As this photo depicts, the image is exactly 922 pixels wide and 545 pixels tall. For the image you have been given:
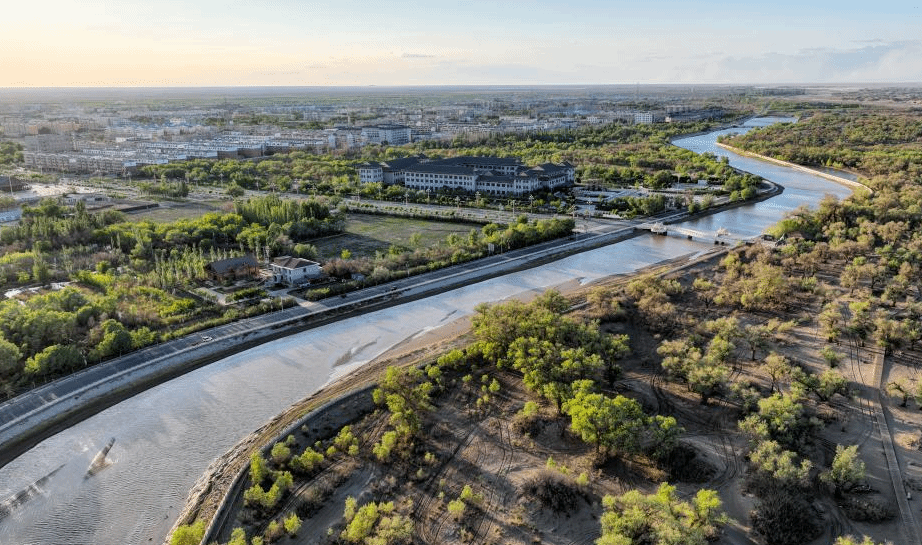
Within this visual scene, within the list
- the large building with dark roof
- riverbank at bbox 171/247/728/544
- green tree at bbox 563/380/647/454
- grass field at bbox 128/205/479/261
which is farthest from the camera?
the large building with dark roof

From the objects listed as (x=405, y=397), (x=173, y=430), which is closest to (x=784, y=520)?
(x=405, y=397)

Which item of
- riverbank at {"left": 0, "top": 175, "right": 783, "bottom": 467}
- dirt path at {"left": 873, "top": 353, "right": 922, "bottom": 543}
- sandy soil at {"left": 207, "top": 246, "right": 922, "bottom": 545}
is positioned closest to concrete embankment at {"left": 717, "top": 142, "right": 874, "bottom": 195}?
dirt path at {"left": 873, "top": 353, "right": 922, "bottom": 543}

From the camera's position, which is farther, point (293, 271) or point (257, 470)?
point (293, 271)

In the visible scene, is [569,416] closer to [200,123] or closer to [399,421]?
[399,421]

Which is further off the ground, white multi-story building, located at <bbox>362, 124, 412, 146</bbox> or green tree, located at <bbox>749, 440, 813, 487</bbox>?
white multi-story building, located at <bbox>362, 124, 412, 146</bbox>

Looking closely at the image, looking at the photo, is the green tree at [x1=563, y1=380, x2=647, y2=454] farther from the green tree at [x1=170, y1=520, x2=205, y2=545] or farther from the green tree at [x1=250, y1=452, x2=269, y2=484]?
the green tree at [x1=170, y1=520, x2=205, y2=545]

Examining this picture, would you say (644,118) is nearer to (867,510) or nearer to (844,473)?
(844,473)
